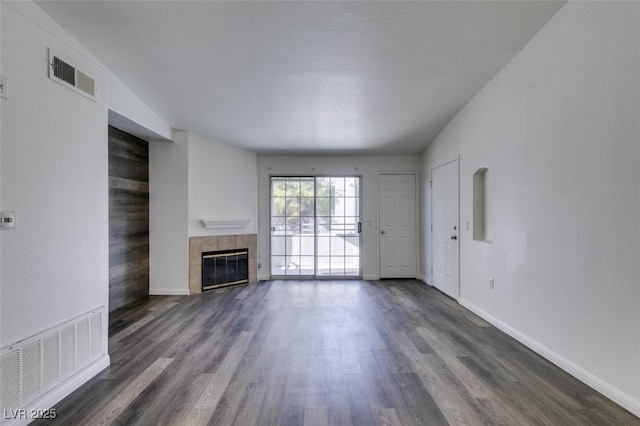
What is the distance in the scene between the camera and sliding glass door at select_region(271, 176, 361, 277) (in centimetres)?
579

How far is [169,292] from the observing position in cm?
455

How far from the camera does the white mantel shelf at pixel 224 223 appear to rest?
4.76 meters

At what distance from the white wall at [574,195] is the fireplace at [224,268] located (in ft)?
12.7

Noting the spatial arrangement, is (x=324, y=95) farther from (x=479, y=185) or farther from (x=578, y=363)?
(x=578, y=363)

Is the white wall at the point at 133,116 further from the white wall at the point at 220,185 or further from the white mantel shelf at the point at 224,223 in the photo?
the white mantel shelf at the point at 224,223

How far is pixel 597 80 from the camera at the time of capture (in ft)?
6.97

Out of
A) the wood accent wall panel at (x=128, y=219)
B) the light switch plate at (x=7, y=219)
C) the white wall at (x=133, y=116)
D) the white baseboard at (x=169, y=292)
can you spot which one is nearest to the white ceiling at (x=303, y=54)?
the white wall at (x=133, y=116)

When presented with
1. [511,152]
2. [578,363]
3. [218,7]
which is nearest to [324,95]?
Answer: [218,7]

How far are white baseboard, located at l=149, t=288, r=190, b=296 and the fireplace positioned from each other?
0.30 meters

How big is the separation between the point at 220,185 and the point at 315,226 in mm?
1918

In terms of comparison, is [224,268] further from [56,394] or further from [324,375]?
[324,375]

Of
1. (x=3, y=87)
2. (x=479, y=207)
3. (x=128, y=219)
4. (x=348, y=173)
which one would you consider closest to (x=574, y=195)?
(x=479, y=207)

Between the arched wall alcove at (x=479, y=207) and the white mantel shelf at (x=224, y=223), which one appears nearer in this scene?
the arched wall alcove at (x=479, y=207)

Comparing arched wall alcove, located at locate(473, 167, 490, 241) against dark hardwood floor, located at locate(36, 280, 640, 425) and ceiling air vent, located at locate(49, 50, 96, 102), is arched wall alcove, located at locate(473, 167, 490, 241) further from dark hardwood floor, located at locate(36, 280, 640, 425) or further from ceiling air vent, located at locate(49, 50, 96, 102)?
ceiling air vent, located at locate(49, 50, 96, 102)
